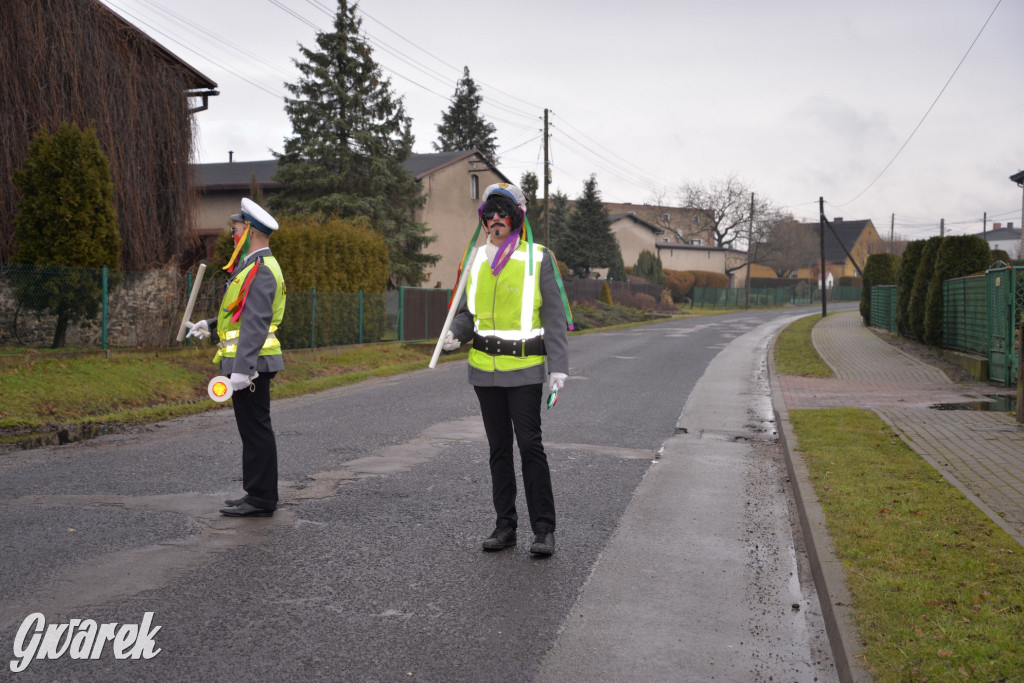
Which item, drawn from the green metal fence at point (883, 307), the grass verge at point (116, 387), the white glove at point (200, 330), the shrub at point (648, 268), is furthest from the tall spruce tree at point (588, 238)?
the white glove at point (200, 330)

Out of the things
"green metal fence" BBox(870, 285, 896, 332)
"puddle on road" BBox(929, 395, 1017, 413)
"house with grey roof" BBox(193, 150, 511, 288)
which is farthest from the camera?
"house with grey roof" BBox(193, 150, 511, 288)

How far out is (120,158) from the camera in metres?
17.2

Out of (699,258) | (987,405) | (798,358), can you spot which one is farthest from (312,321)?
(699,258)

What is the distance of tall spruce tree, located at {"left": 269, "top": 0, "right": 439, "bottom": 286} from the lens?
95.6 feet

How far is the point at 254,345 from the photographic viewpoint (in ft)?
18.9

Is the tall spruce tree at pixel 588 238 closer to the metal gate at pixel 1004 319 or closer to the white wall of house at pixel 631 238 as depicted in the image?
the white wall of house at pixel 631 238

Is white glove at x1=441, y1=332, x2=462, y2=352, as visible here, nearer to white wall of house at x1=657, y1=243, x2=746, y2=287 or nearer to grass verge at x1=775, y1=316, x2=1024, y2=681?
grass verge at x1=775, y1=316, x2=1024, y2=681

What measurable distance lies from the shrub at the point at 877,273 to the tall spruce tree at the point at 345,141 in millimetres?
17524

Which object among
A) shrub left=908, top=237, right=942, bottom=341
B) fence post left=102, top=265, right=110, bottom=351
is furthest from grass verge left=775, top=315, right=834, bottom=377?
fence post left=102, top=265, right=110, bottom=351

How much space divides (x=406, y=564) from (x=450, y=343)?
125cm

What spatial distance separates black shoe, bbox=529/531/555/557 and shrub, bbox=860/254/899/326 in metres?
31.9

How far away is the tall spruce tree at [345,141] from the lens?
29141mm

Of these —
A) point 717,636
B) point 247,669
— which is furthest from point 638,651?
point 247,669

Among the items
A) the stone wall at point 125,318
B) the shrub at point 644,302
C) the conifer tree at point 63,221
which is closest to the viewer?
the stone wall at point 125,318
